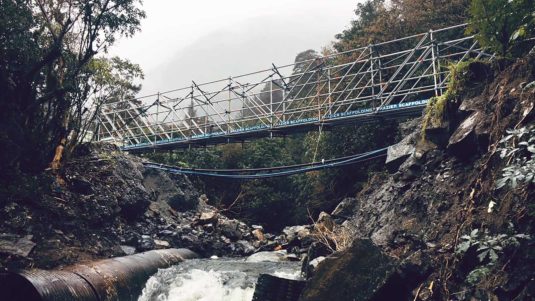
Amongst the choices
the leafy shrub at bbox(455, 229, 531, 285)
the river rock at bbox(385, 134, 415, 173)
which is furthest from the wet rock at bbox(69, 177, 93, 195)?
the leafy shrub at bbox(455, 229, 531, 285)

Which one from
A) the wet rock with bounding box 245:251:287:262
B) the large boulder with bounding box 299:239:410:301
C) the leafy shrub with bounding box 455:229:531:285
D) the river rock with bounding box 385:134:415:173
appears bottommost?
the wet rock with bounding box 245:251:287:262

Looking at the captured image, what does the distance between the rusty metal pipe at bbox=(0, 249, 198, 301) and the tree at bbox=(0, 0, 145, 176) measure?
3393mm

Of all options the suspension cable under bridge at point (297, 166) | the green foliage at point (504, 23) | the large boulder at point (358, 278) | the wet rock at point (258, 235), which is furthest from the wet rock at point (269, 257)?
the green foliage at point (504, 23)

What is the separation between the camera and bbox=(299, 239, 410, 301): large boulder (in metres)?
4.07

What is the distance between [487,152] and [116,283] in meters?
→ 5.16

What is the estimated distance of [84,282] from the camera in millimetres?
5504

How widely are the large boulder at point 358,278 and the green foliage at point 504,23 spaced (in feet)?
9.41

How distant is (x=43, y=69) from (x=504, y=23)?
8792 millimetres

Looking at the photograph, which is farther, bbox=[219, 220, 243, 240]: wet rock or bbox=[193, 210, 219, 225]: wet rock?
bbox=[193, 210, 219, 225]: wet rock

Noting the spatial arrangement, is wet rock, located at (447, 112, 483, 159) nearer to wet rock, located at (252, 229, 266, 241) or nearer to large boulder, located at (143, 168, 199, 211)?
wet rock, located at (252, 229, 266, 241)

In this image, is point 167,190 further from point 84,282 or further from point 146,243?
point 84,282

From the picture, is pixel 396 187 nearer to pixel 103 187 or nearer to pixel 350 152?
pixel 103 187

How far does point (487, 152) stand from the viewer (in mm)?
4629

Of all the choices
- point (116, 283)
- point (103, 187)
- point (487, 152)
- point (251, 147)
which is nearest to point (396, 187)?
point (487, 152)
